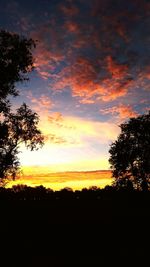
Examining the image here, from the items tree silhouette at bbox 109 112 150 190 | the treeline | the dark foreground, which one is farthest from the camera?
tree silhouette at bbox 109 112 150 190

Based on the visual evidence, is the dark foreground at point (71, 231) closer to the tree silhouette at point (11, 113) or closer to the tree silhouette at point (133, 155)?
the tree silhouette at point (11, 113)

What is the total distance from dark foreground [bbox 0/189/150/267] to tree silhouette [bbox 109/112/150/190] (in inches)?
1128

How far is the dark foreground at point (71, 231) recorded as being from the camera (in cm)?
1631

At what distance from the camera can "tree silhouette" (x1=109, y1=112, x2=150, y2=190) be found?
49.3 metres

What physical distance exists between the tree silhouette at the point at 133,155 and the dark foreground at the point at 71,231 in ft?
94.0

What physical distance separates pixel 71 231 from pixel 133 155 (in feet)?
108

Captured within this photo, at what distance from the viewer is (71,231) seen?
18.5m

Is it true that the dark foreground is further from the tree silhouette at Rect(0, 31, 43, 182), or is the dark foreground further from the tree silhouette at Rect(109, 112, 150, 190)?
the tree silhouette at Rect(109, 112, 150, 190)

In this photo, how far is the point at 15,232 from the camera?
57.1 feet

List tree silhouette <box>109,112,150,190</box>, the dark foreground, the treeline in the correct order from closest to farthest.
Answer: the dark foreground → the treeline → tree silhouette <box>109,112,150,190</box>

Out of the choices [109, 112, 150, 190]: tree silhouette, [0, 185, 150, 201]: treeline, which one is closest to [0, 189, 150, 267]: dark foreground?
[0, 185, 150, 201]: treeline

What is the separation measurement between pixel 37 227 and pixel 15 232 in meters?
1.32

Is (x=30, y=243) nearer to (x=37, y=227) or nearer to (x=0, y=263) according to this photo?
(x=37, y=227)

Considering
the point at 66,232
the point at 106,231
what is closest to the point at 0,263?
the point at 66,232
